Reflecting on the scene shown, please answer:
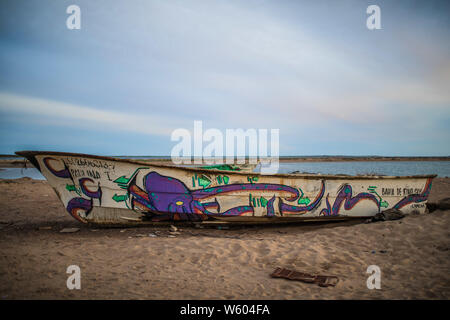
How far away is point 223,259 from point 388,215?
5.02 metres

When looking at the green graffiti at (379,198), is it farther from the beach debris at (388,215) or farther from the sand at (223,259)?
the sand at (223,259)

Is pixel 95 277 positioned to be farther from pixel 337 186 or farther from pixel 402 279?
pixel 337 186

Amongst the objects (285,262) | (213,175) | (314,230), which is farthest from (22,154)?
(314,230)

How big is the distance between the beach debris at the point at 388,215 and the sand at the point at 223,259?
0.45m

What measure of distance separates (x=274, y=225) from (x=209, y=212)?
75.5 inches

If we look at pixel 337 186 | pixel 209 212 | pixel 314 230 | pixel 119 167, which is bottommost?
pixel 314 230

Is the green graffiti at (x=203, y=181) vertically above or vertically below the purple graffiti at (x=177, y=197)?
above

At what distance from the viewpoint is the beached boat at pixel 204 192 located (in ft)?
19.8

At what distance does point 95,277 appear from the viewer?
12.2 feet

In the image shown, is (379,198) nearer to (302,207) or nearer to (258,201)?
(302,207)

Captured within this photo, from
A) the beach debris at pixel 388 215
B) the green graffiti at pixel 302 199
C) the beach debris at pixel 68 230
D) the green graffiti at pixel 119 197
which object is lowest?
the beach debris at pixel 68 230

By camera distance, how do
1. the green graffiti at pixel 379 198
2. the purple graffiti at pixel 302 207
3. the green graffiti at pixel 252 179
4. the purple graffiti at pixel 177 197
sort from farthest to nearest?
the green graffiti at pixel 379 198, the purple graffiti at pixel 302 207, the green graffiti at pixel 252 179, the purple graffiti at pixel 177 197

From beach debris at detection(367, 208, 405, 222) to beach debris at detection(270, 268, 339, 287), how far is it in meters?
4.01

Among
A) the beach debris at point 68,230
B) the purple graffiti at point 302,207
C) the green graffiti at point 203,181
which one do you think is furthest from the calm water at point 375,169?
the beach debris at point 68,230
